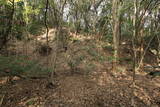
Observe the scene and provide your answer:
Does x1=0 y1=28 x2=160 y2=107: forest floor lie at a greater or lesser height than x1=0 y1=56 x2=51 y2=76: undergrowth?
lesser

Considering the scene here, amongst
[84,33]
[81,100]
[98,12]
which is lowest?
[81,100]

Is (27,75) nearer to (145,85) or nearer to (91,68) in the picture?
(91,68)

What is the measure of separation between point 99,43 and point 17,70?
28.6ft

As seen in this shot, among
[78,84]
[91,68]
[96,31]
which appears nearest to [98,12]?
[96,31]

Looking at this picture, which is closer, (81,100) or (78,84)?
(81,100)

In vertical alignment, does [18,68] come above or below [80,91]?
above

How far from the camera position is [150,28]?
46.5 feet

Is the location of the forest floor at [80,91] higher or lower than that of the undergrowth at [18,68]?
lower

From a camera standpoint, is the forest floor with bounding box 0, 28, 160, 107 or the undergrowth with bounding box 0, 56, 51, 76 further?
the undergrowth with bounding box 0, 56, 51, 76

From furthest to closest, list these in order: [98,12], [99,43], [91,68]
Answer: [98,12], [99,43], [91,68]

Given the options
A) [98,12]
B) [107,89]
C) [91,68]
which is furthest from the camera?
[98,12]

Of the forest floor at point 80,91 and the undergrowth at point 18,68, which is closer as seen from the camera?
the forest floor at point 80,91

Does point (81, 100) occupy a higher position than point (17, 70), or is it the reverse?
point (17, 70)

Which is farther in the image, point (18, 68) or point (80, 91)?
point (18, 68)
